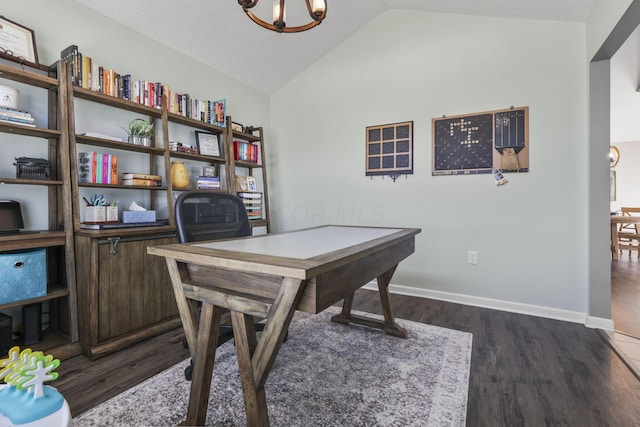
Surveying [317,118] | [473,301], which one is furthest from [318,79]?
[473,301]

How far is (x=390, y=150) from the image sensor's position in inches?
128

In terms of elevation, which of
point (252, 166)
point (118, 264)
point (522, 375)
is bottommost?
point (522, 375)

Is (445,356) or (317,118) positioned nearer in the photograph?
(445,356)

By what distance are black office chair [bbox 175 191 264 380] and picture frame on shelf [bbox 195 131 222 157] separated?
4.02 ft

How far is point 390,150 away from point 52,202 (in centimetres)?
287

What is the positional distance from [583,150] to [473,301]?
5.05 ft

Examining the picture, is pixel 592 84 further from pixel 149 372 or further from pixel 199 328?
pixel 149 372

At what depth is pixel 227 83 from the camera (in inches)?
134

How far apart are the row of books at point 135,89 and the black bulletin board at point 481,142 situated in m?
2.19

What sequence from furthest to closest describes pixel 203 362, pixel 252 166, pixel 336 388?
pixel 252 166, pixel 336 388, pixel 203 362

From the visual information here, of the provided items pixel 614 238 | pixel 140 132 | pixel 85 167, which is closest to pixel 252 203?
pixel 140 132

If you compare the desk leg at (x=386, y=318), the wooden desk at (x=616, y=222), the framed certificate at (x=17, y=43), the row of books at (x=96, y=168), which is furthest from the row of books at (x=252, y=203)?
the wooden desk at (x=616, y=222)

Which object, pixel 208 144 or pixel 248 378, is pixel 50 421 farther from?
pixel 208 144

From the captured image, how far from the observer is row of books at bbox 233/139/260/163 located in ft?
10.9
